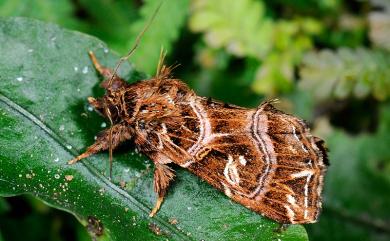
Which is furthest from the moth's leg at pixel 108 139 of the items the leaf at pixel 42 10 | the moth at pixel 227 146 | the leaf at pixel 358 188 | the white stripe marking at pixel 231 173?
the leaf at pixel 358 188

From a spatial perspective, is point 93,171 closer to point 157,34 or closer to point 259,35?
point 157,34

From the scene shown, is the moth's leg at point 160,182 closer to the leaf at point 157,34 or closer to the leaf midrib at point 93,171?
the leaf midrib at point 93,171

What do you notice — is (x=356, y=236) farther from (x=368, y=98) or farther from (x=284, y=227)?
(x=284, y=227)

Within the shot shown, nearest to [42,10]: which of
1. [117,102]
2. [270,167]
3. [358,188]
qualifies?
[117,102]

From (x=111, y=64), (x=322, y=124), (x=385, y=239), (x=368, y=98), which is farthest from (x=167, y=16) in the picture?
(x=385, y=239)

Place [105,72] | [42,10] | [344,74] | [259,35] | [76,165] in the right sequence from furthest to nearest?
[259,35] → [344,74] → [42,10] → [105,72] → [76,165]

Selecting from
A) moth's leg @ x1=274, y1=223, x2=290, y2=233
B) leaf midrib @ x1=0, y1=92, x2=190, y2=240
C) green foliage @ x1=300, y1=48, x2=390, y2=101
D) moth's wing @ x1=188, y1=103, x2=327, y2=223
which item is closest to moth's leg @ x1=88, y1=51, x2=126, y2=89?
leaf midrib @ x1=0, y1=92, x2=190, y2=240
